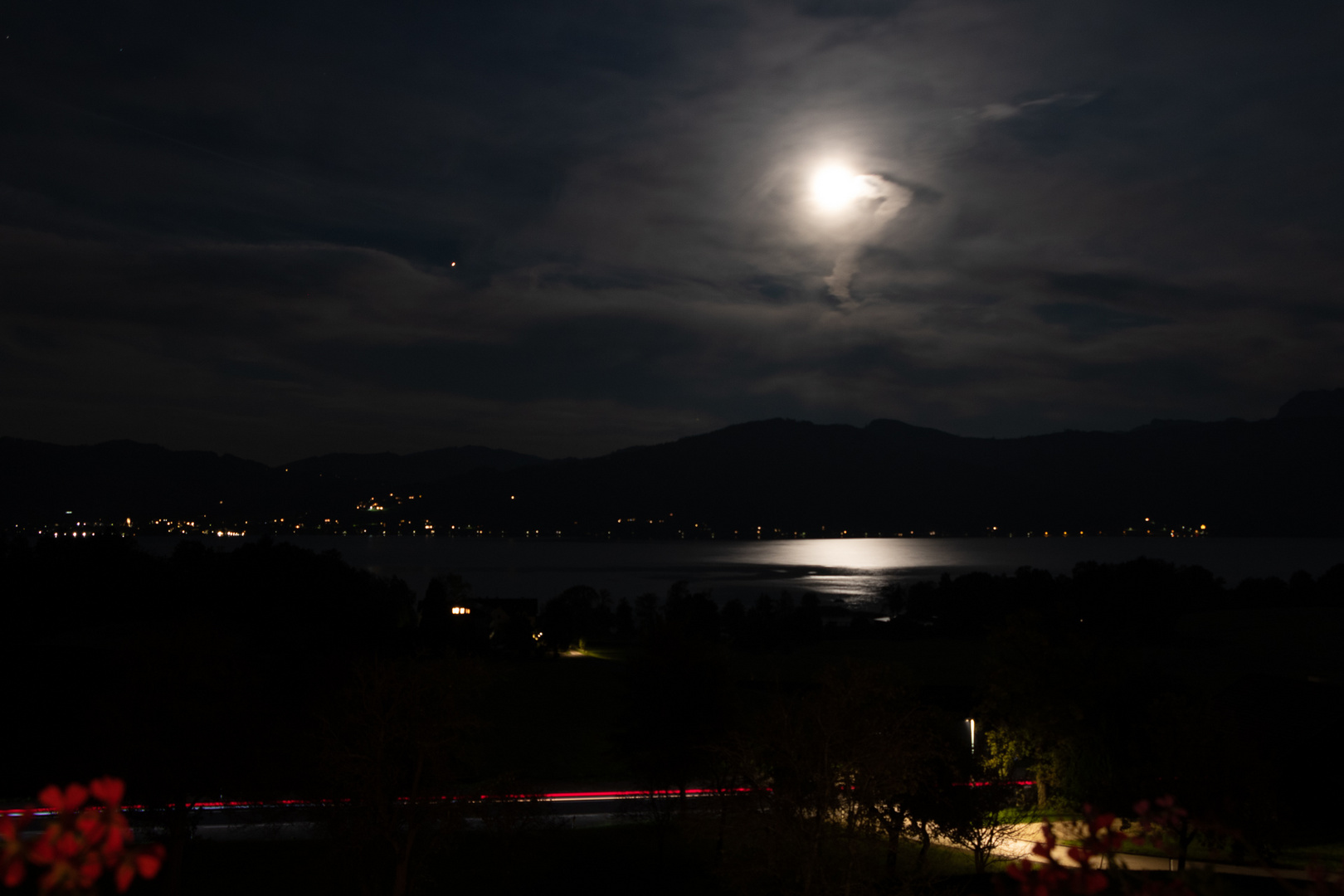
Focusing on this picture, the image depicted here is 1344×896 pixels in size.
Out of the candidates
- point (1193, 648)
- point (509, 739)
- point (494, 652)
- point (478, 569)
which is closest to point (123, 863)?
point (509, 739)

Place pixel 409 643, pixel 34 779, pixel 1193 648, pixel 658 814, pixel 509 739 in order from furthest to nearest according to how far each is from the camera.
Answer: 1. pixel 1193 648
2. pixel 409 643
3. pixel 509 739
4. pixel 34 779
5. pixel 658 814

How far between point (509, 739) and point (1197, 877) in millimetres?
42811

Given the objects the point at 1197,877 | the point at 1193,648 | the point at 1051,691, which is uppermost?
the point at 1197,877

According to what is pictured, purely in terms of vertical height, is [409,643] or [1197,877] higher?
[1197,877]

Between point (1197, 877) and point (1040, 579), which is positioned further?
point (1040, 579)

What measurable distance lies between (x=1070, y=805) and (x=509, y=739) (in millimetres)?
25179

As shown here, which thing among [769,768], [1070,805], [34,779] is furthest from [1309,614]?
[34,779]

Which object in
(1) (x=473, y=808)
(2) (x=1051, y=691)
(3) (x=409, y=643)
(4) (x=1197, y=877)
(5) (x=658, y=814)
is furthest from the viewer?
(3) (x=409, y=643)

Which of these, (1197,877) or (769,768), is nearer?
(1197,877)

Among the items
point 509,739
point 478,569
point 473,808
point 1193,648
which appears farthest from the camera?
point 478,569

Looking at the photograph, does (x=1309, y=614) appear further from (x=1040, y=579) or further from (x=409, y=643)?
(x=409, y=643)

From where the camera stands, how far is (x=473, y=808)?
807 inches

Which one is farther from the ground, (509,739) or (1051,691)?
(1051,691)

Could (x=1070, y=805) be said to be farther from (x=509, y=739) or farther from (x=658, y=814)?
(x=509, y=739)
